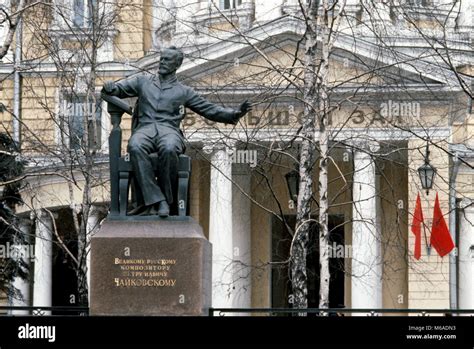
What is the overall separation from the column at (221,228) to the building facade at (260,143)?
0.04m

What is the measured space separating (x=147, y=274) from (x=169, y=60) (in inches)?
102

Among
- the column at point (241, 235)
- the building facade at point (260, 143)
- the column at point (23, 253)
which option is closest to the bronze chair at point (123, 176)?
the building facade at point (260, 143)

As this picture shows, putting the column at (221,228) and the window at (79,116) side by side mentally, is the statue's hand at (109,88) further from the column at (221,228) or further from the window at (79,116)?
the column at (221,228)

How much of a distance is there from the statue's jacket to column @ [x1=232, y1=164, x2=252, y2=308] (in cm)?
1608

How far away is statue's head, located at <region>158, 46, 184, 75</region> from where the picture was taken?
19.3m

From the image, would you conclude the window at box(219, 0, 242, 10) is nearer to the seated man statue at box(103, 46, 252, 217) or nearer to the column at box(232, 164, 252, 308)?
the column at box(232, 164, 252, 308)

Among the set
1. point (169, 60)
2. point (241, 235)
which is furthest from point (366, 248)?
point (169, 60)

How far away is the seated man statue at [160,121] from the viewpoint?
1881 centimetres

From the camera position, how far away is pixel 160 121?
1917 centimetres

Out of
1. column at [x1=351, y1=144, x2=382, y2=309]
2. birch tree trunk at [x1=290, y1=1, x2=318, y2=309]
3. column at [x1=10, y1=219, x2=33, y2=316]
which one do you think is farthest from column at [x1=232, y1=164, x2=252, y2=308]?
birch tree trunk at [x1=290, y1=1, x2=318, y2=309]

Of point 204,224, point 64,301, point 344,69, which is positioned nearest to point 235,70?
point 344,69

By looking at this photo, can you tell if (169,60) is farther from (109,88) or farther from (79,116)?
(79,116)
